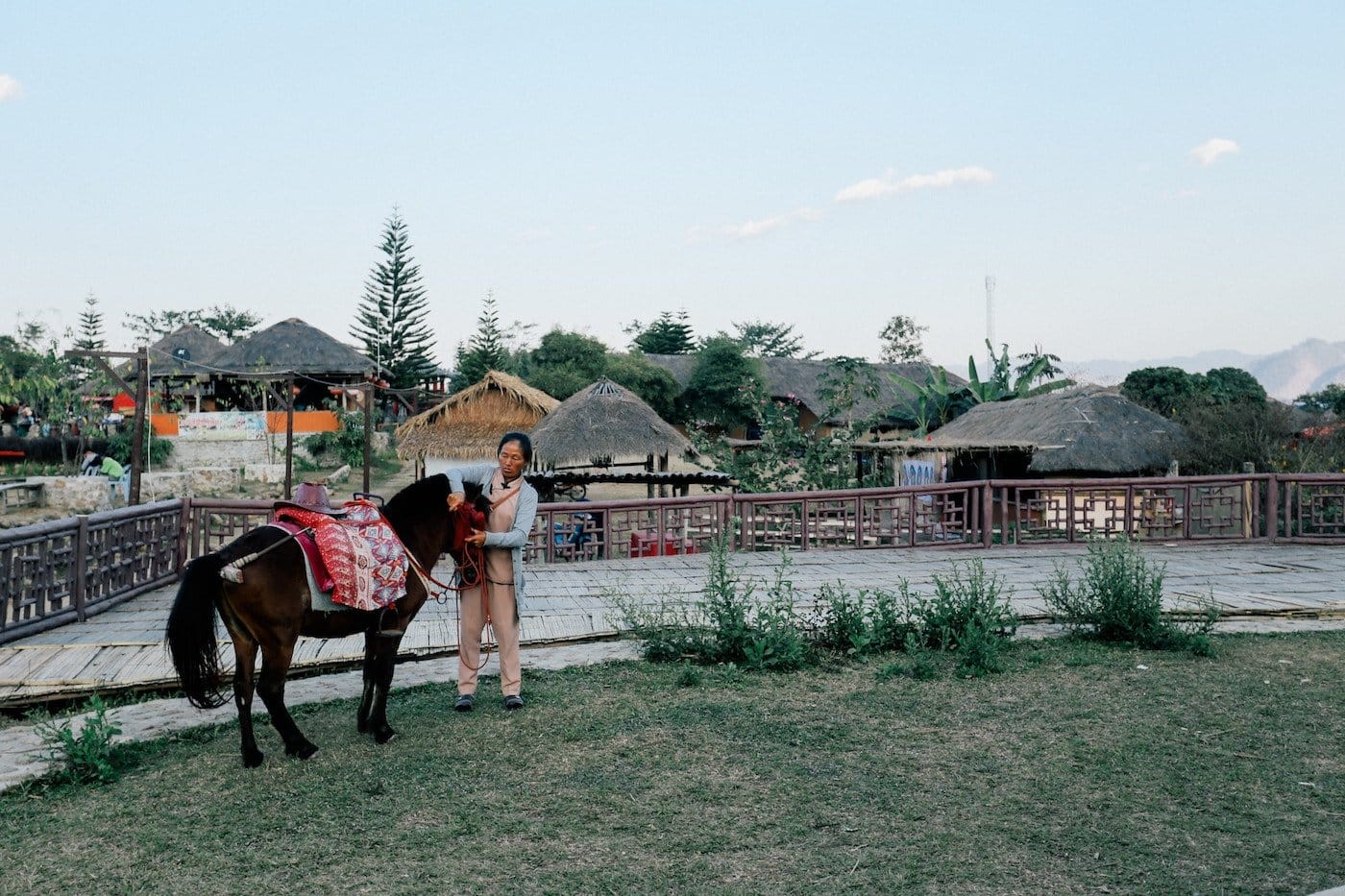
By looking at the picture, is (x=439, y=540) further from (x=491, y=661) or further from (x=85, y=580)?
(x=85, y=580)

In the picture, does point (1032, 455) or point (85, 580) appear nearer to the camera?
point (85, 580)

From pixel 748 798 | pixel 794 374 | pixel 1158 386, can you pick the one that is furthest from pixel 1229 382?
pixel 748 798

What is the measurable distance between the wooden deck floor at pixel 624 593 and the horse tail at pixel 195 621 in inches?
72.3

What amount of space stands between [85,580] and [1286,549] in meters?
12.2

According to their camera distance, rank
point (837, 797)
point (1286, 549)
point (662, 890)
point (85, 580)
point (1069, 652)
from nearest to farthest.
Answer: point (662, 890) → point (837, 797) → point (1069, 652) → point (85, 580) → point (1286, 549)

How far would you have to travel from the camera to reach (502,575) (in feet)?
16.7

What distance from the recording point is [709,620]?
6477 millimetres

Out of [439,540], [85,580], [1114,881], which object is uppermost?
[439,540]

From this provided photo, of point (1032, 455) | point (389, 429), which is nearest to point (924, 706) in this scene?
point (1032, 455)

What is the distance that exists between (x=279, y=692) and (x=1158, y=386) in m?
36.8

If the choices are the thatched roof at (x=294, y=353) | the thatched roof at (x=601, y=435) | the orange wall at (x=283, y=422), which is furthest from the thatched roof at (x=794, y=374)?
the thatched roof at (x=601, y=435)

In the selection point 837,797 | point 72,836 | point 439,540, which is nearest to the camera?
point 72,836

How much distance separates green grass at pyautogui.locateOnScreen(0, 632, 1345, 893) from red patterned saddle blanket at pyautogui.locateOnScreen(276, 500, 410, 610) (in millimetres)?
711

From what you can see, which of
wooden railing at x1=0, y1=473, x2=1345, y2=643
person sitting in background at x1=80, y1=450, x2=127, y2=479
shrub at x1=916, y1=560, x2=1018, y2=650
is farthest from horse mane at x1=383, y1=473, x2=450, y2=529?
person sitting in background at x1=80, y1=450, x2=127, y2=479
